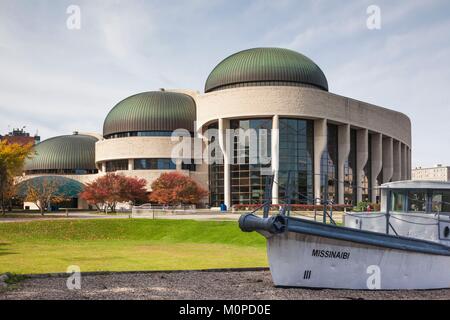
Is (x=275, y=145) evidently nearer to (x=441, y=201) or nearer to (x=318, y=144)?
(x=318, y=144)

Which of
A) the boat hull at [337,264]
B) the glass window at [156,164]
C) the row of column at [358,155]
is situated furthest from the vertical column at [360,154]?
the boat hull at [337,264]

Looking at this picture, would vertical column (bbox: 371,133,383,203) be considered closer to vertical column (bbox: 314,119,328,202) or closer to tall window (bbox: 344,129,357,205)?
tall window (bbox: 344,129,357,205)

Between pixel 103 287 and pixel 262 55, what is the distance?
64.0m

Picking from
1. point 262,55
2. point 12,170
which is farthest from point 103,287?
point 262,55

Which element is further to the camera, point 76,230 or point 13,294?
point 76,230

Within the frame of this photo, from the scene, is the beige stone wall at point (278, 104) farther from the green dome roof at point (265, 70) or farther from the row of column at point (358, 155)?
Answer: the green dome roof at point (265, 70)

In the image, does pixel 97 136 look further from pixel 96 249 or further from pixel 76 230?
pixel 96 249

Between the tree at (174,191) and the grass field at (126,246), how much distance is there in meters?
24.6

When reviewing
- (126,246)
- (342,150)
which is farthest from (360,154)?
(126,246)

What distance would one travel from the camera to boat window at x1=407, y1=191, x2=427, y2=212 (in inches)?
636

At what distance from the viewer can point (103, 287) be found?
13578mm

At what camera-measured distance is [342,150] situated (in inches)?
2933

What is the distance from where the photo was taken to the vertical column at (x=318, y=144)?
69938mm

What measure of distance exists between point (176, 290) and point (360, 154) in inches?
2712
